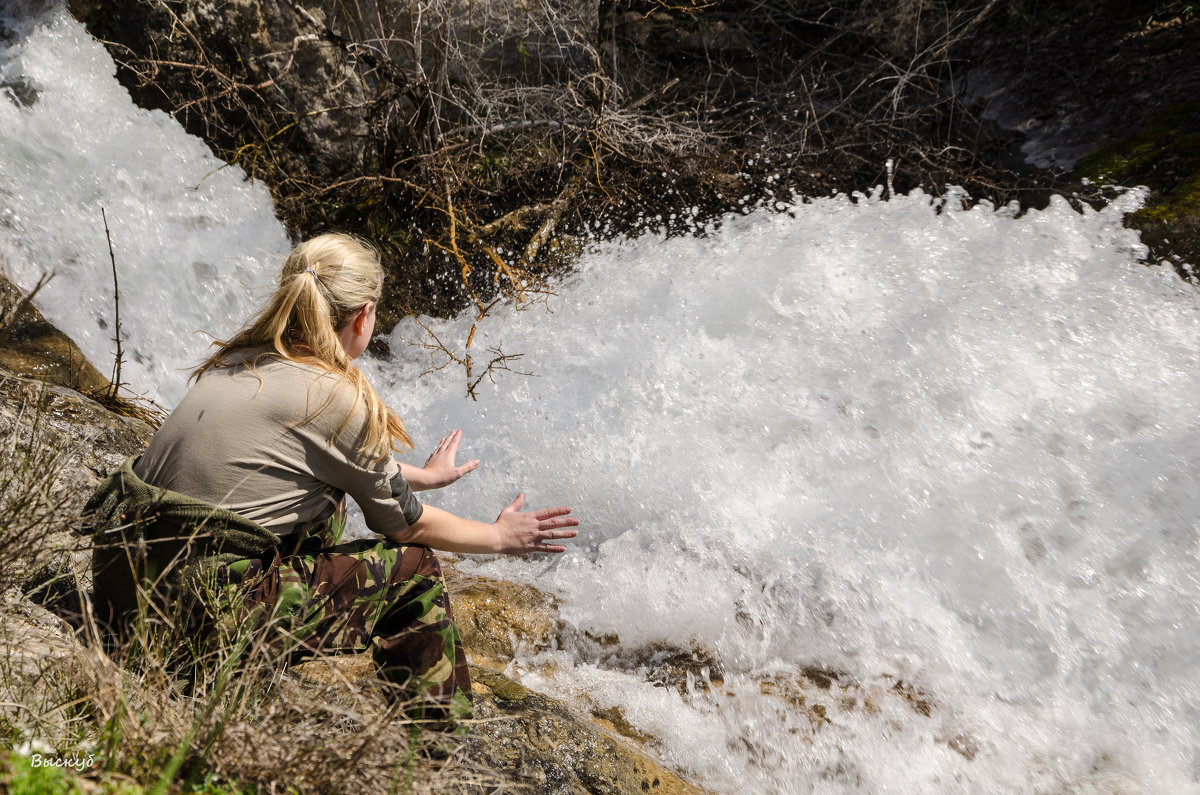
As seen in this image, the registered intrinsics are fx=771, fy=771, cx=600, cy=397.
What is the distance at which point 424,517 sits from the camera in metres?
2.18

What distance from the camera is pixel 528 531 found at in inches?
90.7

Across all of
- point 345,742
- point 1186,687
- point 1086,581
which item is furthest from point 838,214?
point 345,742

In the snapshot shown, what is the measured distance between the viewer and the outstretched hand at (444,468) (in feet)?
7.99

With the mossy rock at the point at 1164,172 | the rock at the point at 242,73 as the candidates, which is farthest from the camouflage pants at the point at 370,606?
the mossy rock at the point at 1164,172

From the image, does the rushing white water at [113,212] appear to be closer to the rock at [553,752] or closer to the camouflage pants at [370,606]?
the camouflage pants at [370,606]

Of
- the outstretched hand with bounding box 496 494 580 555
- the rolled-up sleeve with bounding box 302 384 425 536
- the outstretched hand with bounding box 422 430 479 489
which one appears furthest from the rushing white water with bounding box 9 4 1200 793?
the rolled-up sleeve with bounding box 302 384 425 536

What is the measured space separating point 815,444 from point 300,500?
7.43 feet

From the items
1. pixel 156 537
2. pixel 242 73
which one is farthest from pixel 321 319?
pixel 242 73

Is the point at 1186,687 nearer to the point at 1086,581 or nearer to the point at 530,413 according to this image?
the point at 1086,581

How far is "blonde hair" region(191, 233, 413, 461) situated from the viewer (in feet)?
6.39

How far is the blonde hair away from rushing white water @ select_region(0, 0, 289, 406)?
2.14 meters

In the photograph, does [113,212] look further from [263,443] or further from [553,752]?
[553,752]

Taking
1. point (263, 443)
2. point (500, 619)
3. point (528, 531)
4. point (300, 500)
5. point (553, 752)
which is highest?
point (263, 443)

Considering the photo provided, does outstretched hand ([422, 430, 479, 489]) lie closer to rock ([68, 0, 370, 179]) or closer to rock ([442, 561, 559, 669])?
rock ([442, 561, 559, 669])
